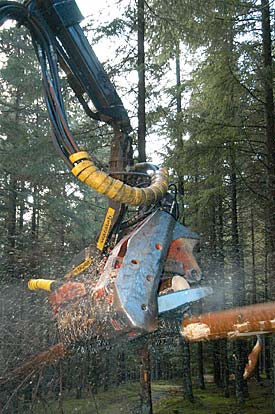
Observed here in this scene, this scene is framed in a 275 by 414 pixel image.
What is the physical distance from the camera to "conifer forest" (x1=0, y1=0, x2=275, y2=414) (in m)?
2.59

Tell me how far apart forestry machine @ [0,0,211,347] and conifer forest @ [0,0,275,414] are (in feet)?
0.06

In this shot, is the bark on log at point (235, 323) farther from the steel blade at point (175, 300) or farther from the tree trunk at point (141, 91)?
the tree trunk at point (141, 91)

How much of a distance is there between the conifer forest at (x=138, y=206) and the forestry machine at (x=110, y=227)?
0.06 ft

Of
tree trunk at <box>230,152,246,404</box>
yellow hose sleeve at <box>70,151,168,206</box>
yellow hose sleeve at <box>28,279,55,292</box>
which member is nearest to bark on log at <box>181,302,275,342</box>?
yellow hose sleeve at <box>70,151,168,206</box>

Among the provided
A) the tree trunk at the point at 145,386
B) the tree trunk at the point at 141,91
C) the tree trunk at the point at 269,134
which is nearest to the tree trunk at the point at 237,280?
the tree trunk at the point at 141,91

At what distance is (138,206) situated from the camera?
10.00ft

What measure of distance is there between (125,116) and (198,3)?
4.38 m

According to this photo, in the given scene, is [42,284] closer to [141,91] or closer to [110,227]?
[110,227]

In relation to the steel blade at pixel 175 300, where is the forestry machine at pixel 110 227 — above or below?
above

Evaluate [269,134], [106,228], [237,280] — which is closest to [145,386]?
[269,134]

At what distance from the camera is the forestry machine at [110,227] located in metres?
2.19

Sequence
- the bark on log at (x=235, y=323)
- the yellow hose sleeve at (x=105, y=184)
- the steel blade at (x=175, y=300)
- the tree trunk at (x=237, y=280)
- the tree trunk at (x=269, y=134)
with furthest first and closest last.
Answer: the tree trunk at (x=237, y=280)
the tree trunk at (x=269, y=134)
the yellow hose sleeve at (x=105, y=184)
the steel blade at (x=175, y=300)
the bark on log at (x=235, y=323)

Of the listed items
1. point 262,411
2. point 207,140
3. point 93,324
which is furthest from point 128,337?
point 262,411

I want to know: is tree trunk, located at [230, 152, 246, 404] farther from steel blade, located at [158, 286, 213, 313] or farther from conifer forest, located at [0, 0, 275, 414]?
steel blade, located at [158, 286, 213, 313]
